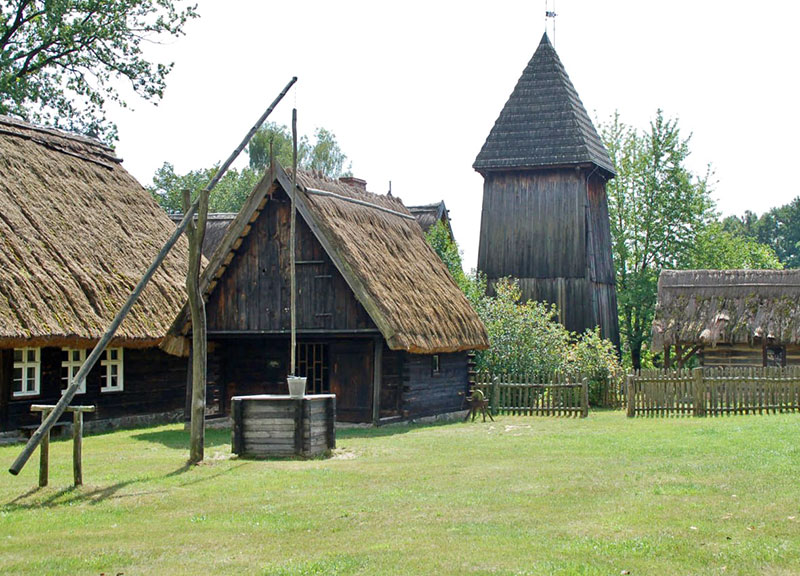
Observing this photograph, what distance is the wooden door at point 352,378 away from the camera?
24.5m

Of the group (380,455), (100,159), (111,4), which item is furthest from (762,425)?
(111,4)

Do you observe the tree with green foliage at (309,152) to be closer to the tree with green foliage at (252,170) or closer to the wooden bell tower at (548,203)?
the tree with green foliage at (252,170)

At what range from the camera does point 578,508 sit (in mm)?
11680

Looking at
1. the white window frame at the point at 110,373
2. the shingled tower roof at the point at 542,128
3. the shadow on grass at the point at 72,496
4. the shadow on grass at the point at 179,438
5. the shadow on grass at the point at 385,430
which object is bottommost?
the shadow on grass at the point at 72,496

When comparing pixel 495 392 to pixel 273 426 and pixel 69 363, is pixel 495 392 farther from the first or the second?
pixel 273 426

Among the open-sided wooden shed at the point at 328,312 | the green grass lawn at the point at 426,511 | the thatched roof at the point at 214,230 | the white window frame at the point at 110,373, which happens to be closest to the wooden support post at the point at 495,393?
the open-sided wooden shed at the point at 328,312

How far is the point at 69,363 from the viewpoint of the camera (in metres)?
23.1

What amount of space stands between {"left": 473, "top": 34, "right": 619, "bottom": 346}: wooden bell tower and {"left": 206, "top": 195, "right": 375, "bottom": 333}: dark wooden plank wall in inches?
669

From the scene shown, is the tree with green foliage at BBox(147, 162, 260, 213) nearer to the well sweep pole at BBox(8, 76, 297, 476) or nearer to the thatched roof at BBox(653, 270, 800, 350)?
the thatched roof at BBox(653, 270, 800, 350)

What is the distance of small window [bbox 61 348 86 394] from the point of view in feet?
75.0

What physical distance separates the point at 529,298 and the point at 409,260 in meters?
13.8

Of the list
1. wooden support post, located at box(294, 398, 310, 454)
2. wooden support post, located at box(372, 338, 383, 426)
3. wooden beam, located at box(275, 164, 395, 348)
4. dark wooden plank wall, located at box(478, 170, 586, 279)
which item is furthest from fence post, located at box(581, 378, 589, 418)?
dark wooden plank wall, located at box(478, 170, 586, 279)

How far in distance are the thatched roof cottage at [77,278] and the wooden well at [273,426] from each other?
5711 mm

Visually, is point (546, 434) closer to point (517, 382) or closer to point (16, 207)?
point (517, 382)
